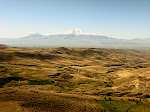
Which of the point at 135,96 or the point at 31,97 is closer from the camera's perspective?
the point at 31,97

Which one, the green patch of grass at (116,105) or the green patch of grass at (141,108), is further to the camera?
the green patch of grass at (116,105)

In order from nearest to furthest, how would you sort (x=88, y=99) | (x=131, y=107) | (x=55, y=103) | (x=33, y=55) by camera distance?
(x=55, y=103), (x=131, y=107), (x=88, y=99), (x=33, y=55)

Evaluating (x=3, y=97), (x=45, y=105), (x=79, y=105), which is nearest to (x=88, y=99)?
(x=79, y=105)

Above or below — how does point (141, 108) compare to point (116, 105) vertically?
below

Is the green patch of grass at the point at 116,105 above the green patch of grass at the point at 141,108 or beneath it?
above

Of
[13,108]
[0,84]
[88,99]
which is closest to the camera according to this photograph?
[13,108]

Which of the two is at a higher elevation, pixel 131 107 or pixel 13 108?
pixel 13 108

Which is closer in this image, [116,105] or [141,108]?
[141,108]

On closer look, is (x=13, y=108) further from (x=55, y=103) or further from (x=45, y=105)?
(x=55, y=103)

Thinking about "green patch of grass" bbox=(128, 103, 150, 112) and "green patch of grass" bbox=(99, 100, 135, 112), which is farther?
"green patch of grass" bbox=(99, 100, 135, 112)

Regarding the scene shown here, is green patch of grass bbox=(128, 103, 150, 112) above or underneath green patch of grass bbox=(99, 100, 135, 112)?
underneath

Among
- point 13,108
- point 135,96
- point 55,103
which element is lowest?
point 135,96
